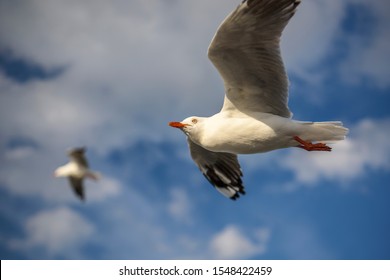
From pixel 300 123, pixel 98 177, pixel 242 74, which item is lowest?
pixel 300 123

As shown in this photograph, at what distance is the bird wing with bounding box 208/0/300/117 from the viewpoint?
4.54 m

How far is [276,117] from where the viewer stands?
5039 millimetres

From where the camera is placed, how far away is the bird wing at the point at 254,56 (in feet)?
14.9

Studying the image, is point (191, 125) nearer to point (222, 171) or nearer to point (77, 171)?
point (222, 171)

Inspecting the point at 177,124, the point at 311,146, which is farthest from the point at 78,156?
the point at 311,146

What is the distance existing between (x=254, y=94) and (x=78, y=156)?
5212mm

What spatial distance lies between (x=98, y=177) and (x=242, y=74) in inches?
213

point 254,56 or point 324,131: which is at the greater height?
point 254,56

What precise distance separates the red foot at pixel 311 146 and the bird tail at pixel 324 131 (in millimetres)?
43

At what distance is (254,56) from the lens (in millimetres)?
4746

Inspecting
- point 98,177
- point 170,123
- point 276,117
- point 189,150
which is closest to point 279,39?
point 276,117

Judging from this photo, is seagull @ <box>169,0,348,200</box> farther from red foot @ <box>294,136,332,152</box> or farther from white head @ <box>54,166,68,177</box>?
white head @ <box>54,166,68,177</box>

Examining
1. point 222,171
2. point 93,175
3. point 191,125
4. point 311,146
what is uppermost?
point 93,175
